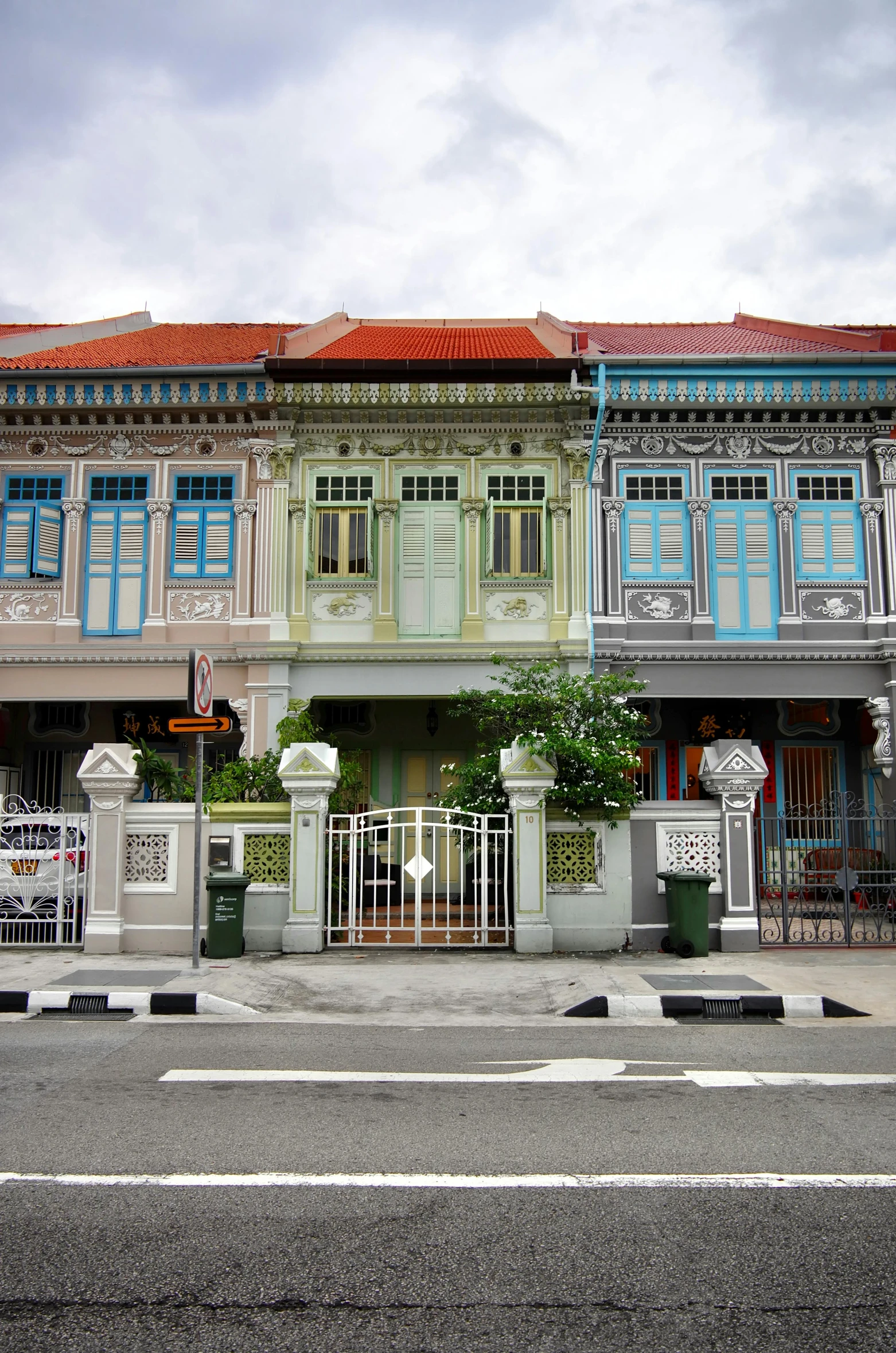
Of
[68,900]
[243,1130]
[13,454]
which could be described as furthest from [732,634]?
[243,1130]

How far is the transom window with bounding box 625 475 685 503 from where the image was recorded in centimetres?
1706

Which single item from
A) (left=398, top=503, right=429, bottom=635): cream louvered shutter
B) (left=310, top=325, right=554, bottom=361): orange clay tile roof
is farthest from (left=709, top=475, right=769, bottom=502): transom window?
(left=398, top=503, right=429, bottom=635): cream louvered shutter

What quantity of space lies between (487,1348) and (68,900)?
397 inches

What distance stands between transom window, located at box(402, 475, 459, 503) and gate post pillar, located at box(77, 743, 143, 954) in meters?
7.01

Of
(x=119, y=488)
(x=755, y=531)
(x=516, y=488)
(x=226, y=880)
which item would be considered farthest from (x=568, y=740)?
(x=119, y=488)

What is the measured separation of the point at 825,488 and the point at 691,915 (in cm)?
850

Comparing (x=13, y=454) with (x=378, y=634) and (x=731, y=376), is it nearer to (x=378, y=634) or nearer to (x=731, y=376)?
(x=378, y=634)

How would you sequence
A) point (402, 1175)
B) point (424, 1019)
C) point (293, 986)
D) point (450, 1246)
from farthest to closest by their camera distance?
1. point (293, 986)
2. point (424, 1019)
3. point (402, 1175)
4. point (450, 1246)

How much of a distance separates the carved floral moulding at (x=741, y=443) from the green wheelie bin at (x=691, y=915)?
26.2ft

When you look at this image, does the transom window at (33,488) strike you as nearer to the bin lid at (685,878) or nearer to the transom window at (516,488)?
the transom window at (516,488)

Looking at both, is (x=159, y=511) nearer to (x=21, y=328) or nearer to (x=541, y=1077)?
(x=21, y=328)

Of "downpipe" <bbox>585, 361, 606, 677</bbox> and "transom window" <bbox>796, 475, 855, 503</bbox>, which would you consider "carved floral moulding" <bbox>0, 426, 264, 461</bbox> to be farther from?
"transom window" <bbox>796, 475, 855, 503</bbox>

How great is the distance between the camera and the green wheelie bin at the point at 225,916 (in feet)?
37.6

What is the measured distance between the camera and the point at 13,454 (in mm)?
17219
